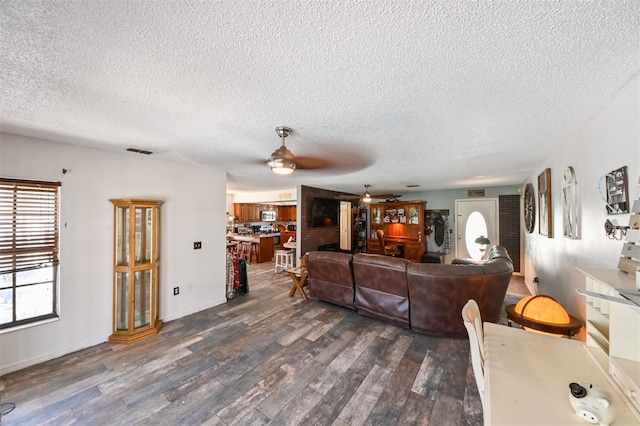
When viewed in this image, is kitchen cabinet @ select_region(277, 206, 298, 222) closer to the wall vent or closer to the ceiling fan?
the wall vent

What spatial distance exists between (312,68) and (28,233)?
320 cm

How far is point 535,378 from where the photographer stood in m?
1.11

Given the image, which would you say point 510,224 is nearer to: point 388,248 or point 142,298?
point 388,248

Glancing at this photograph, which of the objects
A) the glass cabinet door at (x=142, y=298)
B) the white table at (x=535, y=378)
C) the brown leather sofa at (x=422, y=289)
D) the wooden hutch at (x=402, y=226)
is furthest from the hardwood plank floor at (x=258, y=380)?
the wooden hutch at (x=402, y=226)

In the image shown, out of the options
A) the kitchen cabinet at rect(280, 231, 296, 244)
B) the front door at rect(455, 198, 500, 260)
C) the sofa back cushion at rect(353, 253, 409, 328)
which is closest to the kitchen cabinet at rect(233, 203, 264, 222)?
the kitchen cabinet at rect(280, 231, 296, 244)

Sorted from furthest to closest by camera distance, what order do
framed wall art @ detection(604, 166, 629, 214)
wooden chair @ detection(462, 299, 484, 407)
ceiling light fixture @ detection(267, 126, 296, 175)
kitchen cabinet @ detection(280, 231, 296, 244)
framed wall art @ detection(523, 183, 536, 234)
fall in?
kitchen cabinet @ detection(280, 231, 296, 244) → framed wall art @ detection(523, 183, 536, 234) → ceiling light fixture @ detection(267, 126, 296, 175) → framed wall art @ detection(604, 166, 629, 214) → wooden chair @ detection(462, 299, 484, 407)

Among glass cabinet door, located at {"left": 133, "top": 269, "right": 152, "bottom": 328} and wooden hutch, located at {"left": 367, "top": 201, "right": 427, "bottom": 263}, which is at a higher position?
wooden hutch, located at {"left": 367, "top": 201, "right": 427, "bottom": 263}

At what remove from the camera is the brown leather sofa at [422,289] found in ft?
8.94

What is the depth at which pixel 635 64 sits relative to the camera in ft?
3.94

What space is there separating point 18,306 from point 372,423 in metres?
3.50

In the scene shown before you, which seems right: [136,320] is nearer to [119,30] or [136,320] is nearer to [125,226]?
[125,226]

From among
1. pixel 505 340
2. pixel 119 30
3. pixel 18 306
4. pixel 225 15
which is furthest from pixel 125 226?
pixel 505 340

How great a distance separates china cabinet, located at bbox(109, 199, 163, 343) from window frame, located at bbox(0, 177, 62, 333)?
1.61 feet

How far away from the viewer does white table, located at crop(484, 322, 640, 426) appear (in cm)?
89
